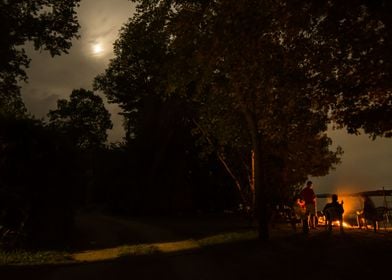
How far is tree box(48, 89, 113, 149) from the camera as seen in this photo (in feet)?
265

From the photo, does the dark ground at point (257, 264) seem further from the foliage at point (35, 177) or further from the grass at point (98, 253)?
the foliage at point (35, 177)

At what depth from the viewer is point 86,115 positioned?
268 ft

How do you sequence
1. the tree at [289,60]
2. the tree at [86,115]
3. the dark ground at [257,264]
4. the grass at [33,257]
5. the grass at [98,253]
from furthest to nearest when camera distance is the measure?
the tree at [86,115] → the grass at [98,253] → the grass at [33,257] → the tree at [289,60] → the dark ground at [257,264]

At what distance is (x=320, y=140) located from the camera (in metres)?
32.8

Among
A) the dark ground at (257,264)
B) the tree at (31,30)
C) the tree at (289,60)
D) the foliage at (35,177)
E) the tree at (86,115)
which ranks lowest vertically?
the dark ground at (257,264)

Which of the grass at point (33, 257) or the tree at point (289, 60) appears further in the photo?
the grass at point (33, 257)

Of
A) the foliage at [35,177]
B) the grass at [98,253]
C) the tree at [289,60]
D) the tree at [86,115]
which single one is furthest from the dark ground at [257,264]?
the tree at [86,115]

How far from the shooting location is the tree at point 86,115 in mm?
80688

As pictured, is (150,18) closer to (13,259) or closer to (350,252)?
(13,259)

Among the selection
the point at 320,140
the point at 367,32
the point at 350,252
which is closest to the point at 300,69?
the point at 367,32

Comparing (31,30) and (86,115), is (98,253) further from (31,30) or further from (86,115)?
(86,115)

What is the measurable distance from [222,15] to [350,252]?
6674mm

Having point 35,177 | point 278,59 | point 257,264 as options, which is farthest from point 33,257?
point 278,59

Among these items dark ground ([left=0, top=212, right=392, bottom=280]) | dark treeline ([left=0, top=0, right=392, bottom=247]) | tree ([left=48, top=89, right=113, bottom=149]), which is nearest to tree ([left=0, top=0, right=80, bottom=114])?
dark treeline ([left=0, top=0, right=392, bottom=247])
